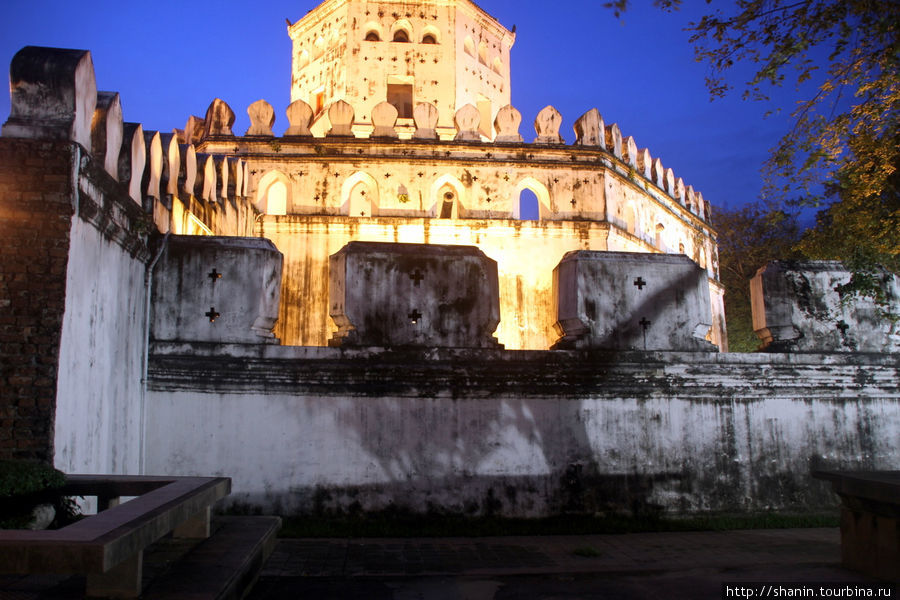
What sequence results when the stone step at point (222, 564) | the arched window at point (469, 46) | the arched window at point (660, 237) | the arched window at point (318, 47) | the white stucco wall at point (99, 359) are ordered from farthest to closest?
the arched window at point (469, 46) < the arched window at point (318, 47) < the arched window at point (660, 237) < the white stucco wall at point (99, 359) < the stone step at point (222, 564)

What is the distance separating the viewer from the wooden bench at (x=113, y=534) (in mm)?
2715

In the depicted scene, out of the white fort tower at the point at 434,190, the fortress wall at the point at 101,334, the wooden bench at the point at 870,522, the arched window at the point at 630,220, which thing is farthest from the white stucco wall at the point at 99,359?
the arched window at the point at 630,220

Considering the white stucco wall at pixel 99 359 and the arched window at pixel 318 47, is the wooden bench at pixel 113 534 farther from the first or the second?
the arched window at pixel 318 47

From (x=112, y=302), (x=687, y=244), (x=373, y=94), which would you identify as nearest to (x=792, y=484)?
(x=112, y=302)

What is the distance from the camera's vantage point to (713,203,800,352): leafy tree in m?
22.4

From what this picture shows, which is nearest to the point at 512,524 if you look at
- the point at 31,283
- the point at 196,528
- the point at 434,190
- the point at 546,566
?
the point at 546,566

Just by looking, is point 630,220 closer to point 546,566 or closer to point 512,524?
point 512,524

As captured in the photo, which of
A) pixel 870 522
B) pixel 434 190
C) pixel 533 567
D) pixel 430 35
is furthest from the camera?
pixel 430 35

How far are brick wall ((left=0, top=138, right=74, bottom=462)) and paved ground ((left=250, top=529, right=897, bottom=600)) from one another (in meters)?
1.89

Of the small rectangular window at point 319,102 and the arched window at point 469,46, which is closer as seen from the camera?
the small rectangular window at point 319,102

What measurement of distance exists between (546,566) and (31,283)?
4.11 m

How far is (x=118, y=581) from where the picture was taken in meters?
3.23

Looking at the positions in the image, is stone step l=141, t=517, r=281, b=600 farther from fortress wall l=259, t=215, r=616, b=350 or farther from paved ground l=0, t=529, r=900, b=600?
fortress wall l=259, t=215, r=616, b=350

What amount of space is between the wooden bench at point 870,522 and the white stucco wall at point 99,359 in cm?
544
